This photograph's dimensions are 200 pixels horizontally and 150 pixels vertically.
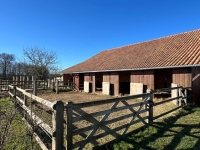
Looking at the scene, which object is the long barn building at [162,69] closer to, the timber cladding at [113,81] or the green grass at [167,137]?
the timber cladding at [113,81]

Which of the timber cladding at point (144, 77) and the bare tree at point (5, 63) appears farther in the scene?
the bare tree at point (5, 63)

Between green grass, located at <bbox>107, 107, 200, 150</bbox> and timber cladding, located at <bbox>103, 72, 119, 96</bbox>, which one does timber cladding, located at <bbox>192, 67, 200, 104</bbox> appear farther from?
timber cladding, located at <bbox>103, 72, 119, 96</bbox>

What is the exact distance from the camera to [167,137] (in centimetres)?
470

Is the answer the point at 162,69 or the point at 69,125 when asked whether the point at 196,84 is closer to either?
the point at 162,69

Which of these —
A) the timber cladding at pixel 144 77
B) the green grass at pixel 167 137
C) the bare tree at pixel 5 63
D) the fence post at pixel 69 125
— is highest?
the bare tree at pixel 5 63

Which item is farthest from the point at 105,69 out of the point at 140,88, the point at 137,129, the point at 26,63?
the point at 26,63

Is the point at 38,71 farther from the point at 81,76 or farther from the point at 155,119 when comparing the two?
the point at 155,119

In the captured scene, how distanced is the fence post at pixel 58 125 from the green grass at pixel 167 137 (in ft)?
4.97

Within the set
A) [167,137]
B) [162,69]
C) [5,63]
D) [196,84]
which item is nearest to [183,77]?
[196,84]

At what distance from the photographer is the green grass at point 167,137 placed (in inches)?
164

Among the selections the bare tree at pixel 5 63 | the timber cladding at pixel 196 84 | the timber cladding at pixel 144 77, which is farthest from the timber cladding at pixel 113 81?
the bare tree at pixel 5 63

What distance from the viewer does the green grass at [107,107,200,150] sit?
4.17 meters

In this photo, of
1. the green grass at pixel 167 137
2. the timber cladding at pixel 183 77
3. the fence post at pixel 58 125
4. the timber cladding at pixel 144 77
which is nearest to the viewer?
the fence post at pixel 58 125

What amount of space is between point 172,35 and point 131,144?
1398 cm
